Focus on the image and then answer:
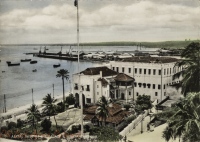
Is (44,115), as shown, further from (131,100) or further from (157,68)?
(157,68)

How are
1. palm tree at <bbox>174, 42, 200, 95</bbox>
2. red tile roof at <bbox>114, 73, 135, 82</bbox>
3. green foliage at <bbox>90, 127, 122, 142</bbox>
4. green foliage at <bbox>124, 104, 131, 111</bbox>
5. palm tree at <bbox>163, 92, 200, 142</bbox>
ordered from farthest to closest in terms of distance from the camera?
green foliage at <bbox>124, 104, 131, 111</bbox>, red tile roof at <bbox>114, 73, 135, 82</bbox>, green foliage at <bbox>90, 127, 122, 142</bbox>, palm tree at <bbox>174, 42, 200, 95</bbox>, palm tree at <bbox>163, 92, 200, 142</bbox>

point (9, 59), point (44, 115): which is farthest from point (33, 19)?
point (44, 115)

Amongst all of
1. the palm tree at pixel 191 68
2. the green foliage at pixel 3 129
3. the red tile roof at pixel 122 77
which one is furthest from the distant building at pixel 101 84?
the green foliage at pixel 3 129

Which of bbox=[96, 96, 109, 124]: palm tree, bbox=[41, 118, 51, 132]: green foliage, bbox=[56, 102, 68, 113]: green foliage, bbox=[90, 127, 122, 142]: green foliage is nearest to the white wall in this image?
bbox=[96, 96, 109, 124]: palm tree

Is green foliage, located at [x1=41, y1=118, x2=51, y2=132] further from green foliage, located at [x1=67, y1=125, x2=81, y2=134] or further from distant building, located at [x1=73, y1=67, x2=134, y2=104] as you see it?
distant building, located at [x1=73, y1=67, x2=134, y2=104]

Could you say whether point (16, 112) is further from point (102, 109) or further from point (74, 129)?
point (102, 109)

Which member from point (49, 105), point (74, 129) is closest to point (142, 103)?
point (74, 129)
